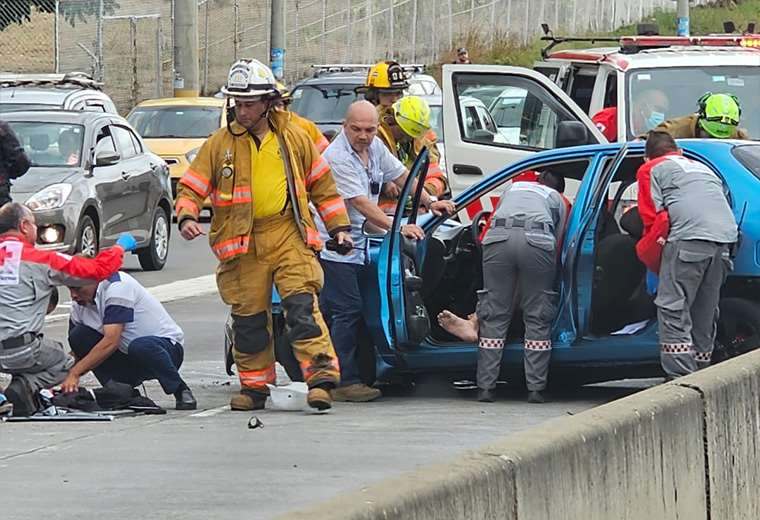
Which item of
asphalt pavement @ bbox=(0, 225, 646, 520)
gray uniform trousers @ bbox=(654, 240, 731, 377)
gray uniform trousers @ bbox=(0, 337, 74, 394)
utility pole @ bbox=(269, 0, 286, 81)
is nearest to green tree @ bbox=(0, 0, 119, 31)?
utility pole @ bbox=(269, 0, 286, 81)

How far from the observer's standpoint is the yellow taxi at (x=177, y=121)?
27281mm

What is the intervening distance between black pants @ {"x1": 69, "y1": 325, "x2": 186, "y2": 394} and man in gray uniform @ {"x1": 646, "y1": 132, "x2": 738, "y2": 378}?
8.38ft

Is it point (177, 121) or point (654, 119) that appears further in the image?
point (177, 121)

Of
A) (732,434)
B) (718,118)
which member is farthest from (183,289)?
(732,434)

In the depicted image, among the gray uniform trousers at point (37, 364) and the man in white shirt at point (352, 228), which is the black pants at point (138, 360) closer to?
the gray uniform trousers at point (37, 364)

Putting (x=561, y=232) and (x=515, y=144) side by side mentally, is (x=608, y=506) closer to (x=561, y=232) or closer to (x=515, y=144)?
(x=561, y=232)

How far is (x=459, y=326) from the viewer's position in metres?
10.2

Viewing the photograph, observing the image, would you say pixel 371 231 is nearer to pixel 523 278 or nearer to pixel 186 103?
pixel 523 278

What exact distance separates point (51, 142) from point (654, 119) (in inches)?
279

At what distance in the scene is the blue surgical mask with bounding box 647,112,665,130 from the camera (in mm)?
13695

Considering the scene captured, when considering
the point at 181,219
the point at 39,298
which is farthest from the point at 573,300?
the point at 39,298

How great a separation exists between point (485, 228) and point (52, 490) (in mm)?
Answer: 3608

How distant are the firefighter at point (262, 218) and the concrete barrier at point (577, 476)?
3.82m

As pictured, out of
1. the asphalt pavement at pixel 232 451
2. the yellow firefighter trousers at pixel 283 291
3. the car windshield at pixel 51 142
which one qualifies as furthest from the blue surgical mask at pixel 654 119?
the car windshield at pixel 51 142
